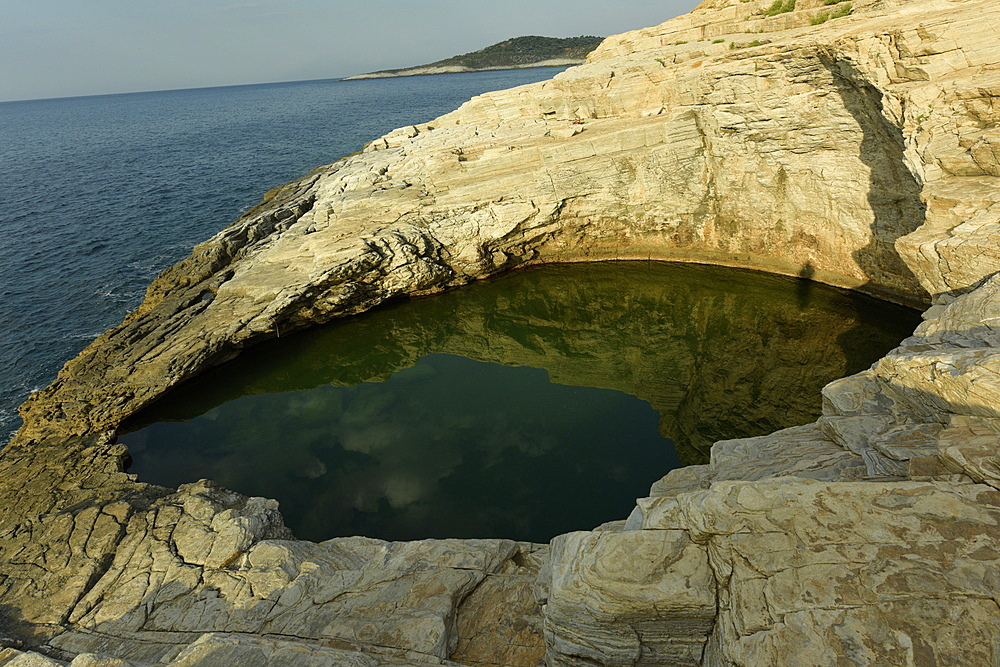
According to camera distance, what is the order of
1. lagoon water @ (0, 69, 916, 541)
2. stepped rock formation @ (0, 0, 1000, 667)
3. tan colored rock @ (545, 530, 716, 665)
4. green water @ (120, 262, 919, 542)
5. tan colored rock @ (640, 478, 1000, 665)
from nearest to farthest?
tan colored rock @ (640, 478, 1000, 665), stepped rock formation @ (0, 0, 1000, 667), tan colored rock @ (545, 530, 716, 665), green water @ (120, 262, 919, 542), lagoon water @ (0, 69, 916, 541)

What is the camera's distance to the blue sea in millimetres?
24969

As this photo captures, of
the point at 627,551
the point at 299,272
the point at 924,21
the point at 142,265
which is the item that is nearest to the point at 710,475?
the point at 627,551

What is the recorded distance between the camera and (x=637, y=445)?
656 inches

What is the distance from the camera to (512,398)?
19.7 meters

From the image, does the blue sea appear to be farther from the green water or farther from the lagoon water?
the green water

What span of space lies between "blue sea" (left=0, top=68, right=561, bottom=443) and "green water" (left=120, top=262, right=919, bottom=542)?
8.65 m

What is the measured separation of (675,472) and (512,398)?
342 inches

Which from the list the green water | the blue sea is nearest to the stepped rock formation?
the green water

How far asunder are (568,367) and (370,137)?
5847cm

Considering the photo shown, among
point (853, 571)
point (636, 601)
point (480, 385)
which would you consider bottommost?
point (480, 385)

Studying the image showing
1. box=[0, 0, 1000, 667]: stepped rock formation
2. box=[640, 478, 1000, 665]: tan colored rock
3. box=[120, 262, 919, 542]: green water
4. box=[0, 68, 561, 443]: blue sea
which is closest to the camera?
box=[640, 478, 1000, 665]: tan colored rock

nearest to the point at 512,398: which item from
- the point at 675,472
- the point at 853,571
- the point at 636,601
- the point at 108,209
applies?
the point at 675,472

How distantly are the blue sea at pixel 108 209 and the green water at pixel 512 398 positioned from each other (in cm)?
865

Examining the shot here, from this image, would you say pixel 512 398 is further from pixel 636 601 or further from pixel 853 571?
pixel 853 571
